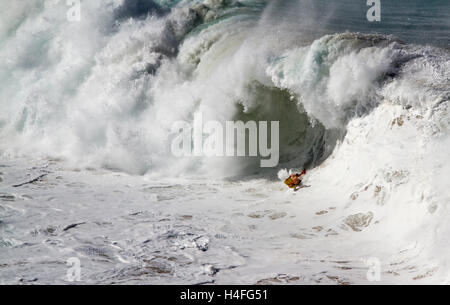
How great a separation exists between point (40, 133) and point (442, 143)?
10975 millimetres

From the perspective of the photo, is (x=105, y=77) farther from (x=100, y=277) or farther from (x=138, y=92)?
(x=100, y=277)

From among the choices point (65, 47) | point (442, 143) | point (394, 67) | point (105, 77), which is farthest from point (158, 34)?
point (442, 143)

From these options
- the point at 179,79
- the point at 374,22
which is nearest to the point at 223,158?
→ the point at 179,79

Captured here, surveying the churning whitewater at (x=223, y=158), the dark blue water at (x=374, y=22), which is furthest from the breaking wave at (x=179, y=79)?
the dark blue water at (x=374, y=22)

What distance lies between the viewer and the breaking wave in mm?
9758

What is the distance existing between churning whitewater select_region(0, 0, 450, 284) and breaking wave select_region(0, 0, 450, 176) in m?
0.04

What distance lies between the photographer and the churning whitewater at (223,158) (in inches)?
262

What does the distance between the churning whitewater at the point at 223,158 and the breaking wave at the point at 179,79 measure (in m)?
0.04

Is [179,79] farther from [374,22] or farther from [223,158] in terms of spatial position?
[374,22]

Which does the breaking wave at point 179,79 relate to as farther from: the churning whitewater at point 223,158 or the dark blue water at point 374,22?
the dark blue water at point 374,22

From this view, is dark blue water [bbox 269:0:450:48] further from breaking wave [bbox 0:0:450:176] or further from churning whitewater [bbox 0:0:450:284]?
breaking wave [bbox 0:0:450:176]

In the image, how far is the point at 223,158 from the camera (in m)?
11.3

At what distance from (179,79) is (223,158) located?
321cm

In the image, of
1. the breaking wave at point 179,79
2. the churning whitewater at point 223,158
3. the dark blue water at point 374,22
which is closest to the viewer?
the churning whitewater at point 223,158
